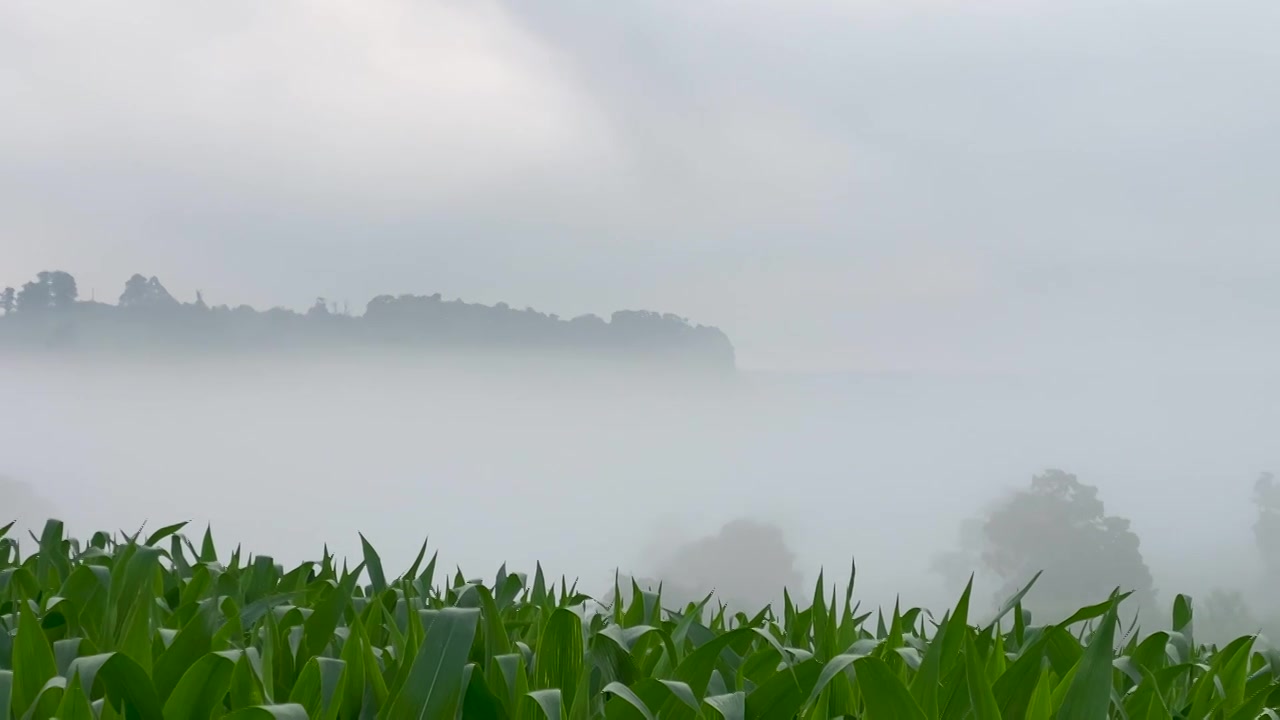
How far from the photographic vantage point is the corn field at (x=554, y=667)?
2.89ft

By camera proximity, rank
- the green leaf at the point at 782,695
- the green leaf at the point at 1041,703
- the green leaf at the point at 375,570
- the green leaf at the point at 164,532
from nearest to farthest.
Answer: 1. the green leaf at the point at 1041,703
2. the green leaf at the point at 782,695
3. the green leaf at the point at 375,570
4. the green leaf at the point at 164,532

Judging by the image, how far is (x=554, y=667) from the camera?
109 centimetres

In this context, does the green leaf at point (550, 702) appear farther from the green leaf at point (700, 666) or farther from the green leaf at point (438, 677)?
the green leaf at point (700, 666)

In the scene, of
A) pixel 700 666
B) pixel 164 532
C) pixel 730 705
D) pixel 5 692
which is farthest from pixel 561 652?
pixel 164 532

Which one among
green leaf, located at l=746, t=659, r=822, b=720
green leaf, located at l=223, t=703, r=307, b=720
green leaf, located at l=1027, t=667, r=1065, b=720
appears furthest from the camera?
green leaf, located at l=746, t=659, r=822, b=720

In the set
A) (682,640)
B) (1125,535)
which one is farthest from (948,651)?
(1125,535)

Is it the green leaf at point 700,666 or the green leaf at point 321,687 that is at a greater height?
the green leaf at point 700,666

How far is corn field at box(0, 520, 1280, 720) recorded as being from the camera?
2.89 ft

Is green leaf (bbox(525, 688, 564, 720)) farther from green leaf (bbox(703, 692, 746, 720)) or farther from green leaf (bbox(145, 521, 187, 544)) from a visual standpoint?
green leaf (bbox(145, 521, 187, 544))

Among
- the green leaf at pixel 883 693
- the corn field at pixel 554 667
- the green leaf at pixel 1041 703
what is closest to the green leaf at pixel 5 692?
the corn field at pixel 554 667

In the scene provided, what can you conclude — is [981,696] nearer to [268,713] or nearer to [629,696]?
[629,696]

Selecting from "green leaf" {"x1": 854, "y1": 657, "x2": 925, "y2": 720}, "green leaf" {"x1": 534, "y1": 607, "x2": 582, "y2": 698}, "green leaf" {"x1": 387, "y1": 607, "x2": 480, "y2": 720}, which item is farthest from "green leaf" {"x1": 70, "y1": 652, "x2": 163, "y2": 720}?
"green leaf" {"x1": 854, "y1": 657, "x2": 925, "y2": 720}

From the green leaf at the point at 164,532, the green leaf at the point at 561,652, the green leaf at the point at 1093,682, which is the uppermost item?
the green leaf at the point at 1093,682

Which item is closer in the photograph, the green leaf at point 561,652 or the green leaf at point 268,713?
the green leaf at point 268,713
